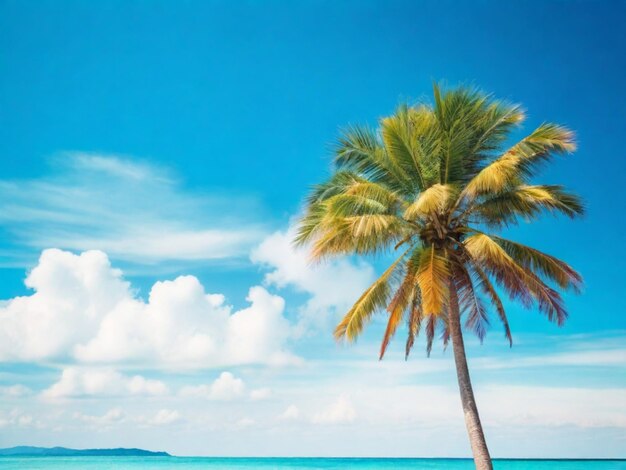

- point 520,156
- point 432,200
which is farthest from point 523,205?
point 432,200

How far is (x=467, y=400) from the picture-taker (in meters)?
12.8

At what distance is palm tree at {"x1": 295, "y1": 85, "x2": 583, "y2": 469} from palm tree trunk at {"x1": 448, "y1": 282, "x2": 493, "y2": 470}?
0.02 metres

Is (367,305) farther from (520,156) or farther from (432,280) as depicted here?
(520,156)

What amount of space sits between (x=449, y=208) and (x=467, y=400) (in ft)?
13.4

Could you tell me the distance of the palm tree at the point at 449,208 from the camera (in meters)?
13.5

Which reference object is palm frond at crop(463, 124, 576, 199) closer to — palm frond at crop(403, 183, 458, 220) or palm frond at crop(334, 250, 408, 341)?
palm frond at crop(403, 183, 458, 220)

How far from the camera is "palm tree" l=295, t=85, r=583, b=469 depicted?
530 inches

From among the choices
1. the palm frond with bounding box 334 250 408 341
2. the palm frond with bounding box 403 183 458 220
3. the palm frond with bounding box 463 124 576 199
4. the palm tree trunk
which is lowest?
the palm tree trunk

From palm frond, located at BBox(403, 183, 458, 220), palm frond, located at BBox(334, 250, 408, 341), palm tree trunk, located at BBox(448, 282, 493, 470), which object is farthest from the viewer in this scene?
palm frond, located at BBox(334, 250, 408, 341)

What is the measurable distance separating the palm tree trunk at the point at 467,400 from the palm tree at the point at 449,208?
25 mm

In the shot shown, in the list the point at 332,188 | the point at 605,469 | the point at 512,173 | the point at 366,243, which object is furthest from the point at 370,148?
the point at 605,469

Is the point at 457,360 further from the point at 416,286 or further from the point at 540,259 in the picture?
the point at 540,259

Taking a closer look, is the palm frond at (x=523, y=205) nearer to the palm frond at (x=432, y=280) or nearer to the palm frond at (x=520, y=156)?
the palm frond at (x=520, y=156)

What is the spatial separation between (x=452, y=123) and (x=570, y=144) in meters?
2.56
